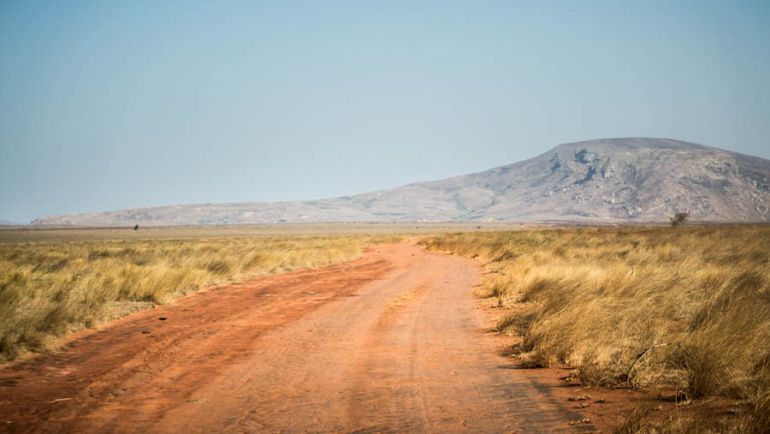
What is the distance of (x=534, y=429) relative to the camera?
15.3 feet

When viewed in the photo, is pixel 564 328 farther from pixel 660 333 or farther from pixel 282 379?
pixel 282 379

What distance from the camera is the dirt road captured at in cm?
501

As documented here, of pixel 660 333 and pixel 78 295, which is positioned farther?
pixel 78 295

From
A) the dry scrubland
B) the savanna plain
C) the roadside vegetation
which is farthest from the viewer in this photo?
the roadside vegetation

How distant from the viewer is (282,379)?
645cm

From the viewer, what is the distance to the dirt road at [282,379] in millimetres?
5012

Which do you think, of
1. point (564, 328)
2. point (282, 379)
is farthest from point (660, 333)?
point (282, 379)

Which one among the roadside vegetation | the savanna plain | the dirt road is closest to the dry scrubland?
the savanna plain

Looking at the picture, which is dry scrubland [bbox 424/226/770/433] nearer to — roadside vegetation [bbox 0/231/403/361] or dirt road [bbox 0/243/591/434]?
dirt road [bbox 0/243/591/434]

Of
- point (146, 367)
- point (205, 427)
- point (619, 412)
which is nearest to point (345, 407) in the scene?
point (205, 427)

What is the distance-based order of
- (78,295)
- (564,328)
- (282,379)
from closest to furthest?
(282,379)
(564,328)
(78,295)

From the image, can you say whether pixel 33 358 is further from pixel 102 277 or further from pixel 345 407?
pixel 102 277

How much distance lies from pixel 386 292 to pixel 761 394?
10.9 meters

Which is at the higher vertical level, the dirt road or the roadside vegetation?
the roadside vegetation
